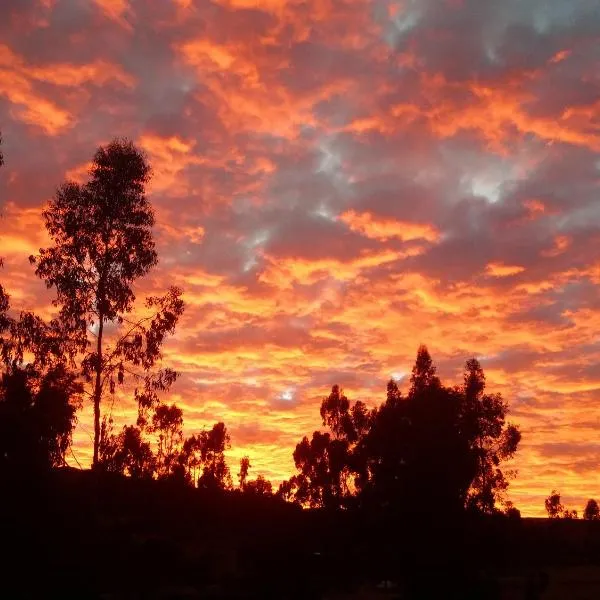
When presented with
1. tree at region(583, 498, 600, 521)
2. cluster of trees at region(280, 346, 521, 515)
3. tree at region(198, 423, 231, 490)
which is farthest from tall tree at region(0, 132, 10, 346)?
tree at region(583, 498, 600, 521)

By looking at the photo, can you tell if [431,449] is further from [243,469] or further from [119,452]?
[243,469]

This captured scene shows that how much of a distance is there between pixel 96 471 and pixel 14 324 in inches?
306

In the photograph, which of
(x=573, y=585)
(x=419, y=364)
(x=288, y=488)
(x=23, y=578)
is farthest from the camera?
(x=288, y=488)

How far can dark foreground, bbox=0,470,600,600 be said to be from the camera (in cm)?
2886

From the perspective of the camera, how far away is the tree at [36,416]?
2945 centimetres

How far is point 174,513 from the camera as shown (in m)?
53.3

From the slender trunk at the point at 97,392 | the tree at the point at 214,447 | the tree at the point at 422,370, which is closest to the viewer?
the slender trunk at the point at 97,392

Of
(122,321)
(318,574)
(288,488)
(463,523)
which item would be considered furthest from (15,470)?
(288,488)

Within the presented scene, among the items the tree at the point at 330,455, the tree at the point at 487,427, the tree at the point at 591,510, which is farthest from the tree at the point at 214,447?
the tree at the point at 591,510

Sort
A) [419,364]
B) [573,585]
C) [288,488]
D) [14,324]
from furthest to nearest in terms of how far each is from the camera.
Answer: [288,488]
[419,364]
[573,585]
[14,324]

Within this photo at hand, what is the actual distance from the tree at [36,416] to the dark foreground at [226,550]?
3.47ft

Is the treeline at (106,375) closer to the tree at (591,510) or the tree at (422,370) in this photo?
the tree at (422,370)

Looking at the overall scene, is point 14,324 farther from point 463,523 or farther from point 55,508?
point 463,523

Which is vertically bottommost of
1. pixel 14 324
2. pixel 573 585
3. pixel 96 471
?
pixel 573 585
